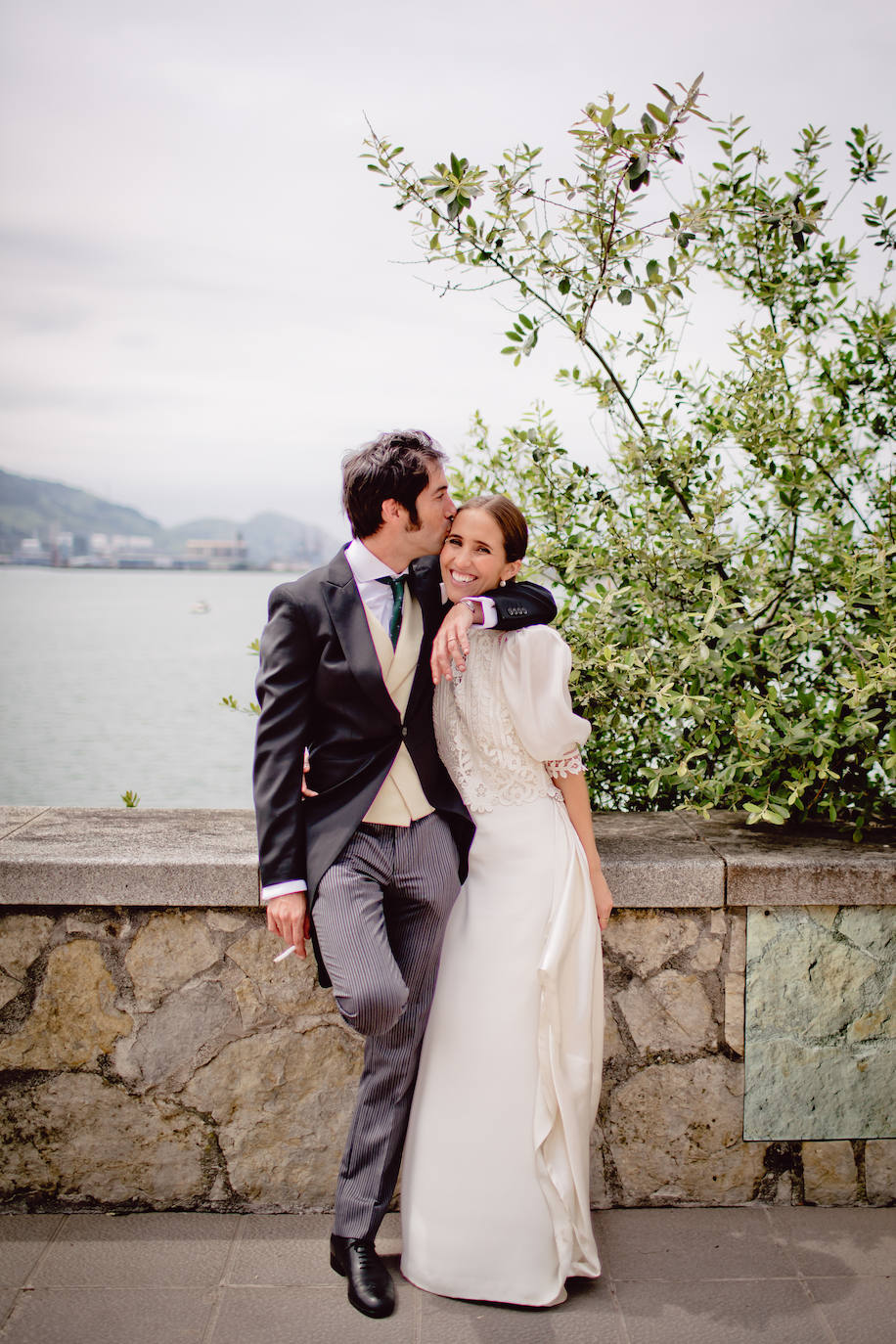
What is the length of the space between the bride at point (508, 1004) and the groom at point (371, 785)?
0.06 metres

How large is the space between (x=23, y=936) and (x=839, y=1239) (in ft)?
6.96

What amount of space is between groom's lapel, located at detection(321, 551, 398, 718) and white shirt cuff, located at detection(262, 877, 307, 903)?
42 centimetres

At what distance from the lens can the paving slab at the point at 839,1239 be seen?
2412mm

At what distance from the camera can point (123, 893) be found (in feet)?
8.37

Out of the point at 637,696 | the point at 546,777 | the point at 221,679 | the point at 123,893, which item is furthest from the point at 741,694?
the point at 221,679

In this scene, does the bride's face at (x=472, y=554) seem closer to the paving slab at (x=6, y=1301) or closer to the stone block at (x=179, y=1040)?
the stone block at (x=179, y=1040)

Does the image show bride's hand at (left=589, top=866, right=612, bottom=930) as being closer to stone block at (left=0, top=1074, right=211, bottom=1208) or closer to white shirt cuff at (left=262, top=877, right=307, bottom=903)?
white shirt cuff at (left=262, top=877, right=307, bottom=903)

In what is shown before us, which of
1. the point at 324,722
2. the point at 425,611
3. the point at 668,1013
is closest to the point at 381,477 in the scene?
the point at 425,611

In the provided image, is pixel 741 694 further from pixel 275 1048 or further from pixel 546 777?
pixel 275 1048

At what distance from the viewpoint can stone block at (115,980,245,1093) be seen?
8.57ft

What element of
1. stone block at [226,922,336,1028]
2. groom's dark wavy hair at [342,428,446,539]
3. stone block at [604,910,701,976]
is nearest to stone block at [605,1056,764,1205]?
stone block at [604,910,701,976]

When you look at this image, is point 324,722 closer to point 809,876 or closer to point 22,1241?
→ point 809,876

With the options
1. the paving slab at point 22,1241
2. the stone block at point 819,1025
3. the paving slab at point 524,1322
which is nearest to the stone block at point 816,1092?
the stone block at point 819,1025

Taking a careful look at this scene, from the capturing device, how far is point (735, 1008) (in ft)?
8.73
